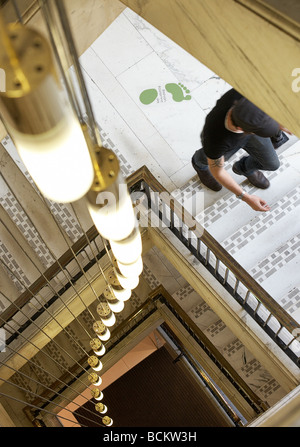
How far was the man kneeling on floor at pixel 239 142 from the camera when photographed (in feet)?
10.6

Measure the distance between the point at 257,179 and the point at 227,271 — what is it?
3.16 ft

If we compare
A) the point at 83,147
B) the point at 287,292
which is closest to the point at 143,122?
the point at 287,292

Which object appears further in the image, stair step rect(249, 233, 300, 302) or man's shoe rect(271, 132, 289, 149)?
man's shoe rect(271, 132, 289, 149)

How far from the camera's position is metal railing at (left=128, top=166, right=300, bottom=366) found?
3510 mm

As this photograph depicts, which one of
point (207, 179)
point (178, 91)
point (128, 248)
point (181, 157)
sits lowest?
point (128, 248)

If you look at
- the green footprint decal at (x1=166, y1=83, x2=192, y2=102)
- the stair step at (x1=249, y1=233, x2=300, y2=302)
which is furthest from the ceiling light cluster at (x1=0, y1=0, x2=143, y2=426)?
the green footprint decal at (x1=166, y1=83, x2=192, y2=102)

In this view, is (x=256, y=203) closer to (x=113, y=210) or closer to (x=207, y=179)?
(x=207, y=179)

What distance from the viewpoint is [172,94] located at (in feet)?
17.0

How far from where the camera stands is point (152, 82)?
17.3 feet

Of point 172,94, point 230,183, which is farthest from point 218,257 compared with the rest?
point 172,94

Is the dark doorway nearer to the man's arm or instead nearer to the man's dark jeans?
the man's arm

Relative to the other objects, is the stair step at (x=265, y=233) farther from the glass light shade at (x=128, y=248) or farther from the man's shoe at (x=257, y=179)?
the glass light shade at (x=128, y=248)

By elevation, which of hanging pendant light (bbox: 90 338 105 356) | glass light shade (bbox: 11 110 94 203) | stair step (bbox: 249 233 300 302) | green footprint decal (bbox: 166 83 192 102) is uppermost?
green footprint decal (bbox: 166 83 192 102)

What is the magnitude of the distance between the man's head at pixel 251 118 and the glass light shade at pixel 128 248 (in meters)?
1.73
